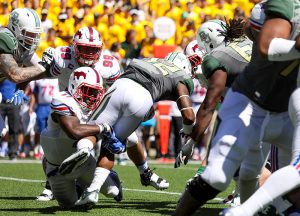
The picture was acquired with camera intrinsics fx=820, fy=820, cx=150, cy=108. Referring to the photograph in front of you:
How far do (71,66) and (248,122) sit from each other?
2994mm

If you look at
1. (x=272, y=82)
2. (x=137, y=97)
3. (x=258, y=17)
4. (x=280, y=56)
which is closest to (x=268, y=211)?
(x=272, y=82)

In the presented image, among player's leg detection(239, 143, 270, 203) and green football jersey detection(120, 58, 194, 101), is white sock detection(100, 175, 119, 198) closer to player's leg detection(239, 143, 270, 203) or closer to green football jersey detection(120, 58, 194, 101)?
green football jersey detection(120, 58, 194, 101)

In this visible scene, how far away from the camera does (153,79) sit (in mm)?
6926

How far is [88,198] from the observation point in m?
6.45

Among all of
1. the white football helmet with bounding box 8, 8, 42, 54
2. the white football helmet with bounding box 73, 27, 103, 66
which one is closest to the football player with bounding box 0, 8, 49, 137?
the white football helmet with bounding box 8, 8, 42, 54

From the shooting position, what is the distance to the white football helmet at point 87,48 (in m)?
7.42

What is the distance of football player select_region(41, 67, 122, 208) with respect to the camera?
6.28m

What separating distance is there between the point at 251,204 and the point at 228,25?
8.79ft

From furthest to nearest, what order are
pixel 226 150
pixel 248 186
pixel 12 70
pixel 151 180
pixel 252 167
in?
1. pixel 151 180
2. pixel 12 70
3. pixel 248 186
4. pixel 252 167
5. pixel 226 150

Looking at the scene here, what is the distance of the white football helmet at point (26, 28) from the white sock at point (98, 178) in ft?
6.22

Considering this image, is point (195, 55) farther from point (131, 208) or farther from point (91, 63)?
point (131, 208)

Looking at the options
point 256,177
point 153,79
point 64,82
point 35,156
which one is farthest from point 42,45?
point 256,177

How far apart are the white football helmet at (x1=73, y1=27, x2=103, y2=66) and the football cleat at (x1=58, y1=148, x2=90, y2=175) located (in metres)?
1.50

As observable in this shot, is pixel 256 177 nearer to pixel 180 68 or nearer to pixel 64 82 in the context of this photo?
pixel 180 68
